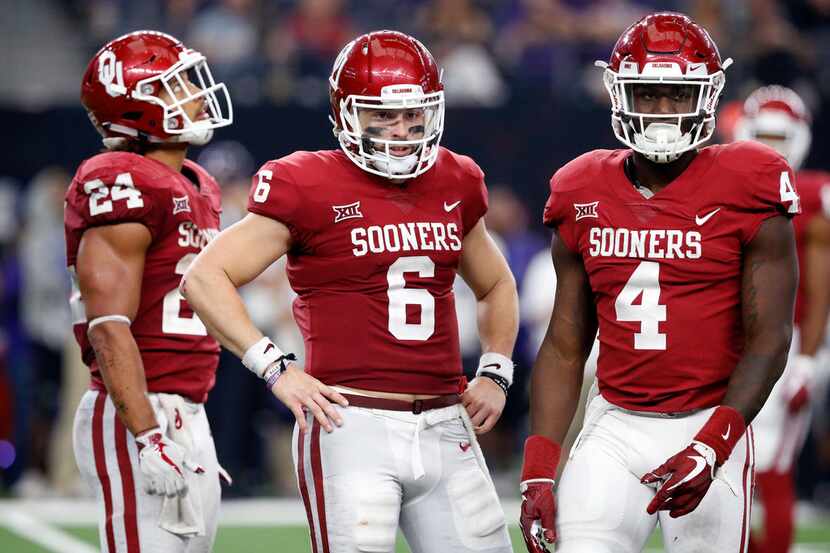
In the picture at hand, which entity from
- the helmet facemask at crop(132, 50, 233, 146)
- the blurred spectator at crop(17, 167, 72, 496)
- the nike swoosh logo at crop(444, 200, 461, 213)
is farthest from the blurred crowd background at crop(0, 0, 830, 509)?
the nike swoosh logo at crop(444, 200, 461, 213)

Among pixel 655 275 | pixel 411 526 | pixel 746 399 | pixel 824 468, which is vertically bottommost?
pixel 824 468

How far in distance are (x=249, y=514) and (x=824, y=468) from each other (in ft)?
12.0

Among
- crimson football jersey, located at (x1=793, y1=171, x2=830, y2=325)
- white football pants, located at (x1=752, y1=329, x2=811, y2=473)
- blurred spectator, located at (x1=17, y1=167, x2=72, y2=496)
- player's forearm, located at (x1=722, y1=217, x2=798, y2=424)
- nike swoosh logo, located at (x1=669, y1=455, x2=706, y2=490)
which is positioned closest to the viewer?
nike swoosh logo, located at (x1=669, y1=455, x2=706, y2=490)

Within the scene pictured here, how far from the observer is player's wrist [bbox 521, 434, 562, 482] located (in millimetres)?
3713

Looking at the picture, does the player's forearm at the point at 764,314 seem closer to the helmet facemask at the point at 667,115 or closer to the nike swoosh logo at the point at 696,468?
the nike swoosh logo at the point at 696,468

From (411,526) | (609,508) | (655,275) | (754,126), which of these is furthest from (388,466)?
(754,126)

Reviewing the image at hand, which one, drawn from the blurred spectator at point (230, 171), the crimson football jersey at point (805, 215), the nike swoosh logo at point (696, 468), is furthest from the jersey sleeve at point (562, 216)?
the blurred spectator at point (230, 171)

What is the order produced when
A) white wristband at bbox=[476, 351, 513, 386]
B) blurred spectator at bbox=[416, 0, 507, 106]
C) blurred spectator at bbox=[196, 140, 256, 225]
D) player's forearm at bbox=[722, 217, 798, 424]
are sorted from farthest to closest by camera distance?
1. blurred spectator at bbox=[416, 0, 507, 106]
2. blurred spectator at bbox=[196, 140, 256, 225]
3. white wristband at bbox=[476, 351, 513, 386]
4. player's forearm at bbox=[722, 217, 798, 424]

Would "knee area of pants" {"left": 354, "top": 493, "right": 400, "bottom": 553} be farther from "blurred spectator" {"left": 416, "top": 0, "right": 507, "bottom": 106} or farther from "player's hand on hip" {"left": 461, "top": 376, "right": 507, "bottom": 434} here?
"blurred spectator" {"left": 416, "top": 0, "right": 507, "bottom": 106}

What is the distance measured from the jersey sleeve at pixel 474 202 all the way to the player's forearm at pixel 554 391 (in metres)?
0.43

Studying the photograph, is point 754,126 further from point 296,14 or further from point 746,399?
point 296,14

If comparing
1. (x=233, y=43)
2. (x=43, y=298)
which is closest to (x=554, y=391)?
(x=43, y=298)

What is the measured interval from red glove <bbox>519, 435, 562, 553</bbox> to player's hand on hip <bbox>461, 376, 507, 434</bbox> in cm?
28

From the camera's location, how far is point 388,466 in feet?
12.3
